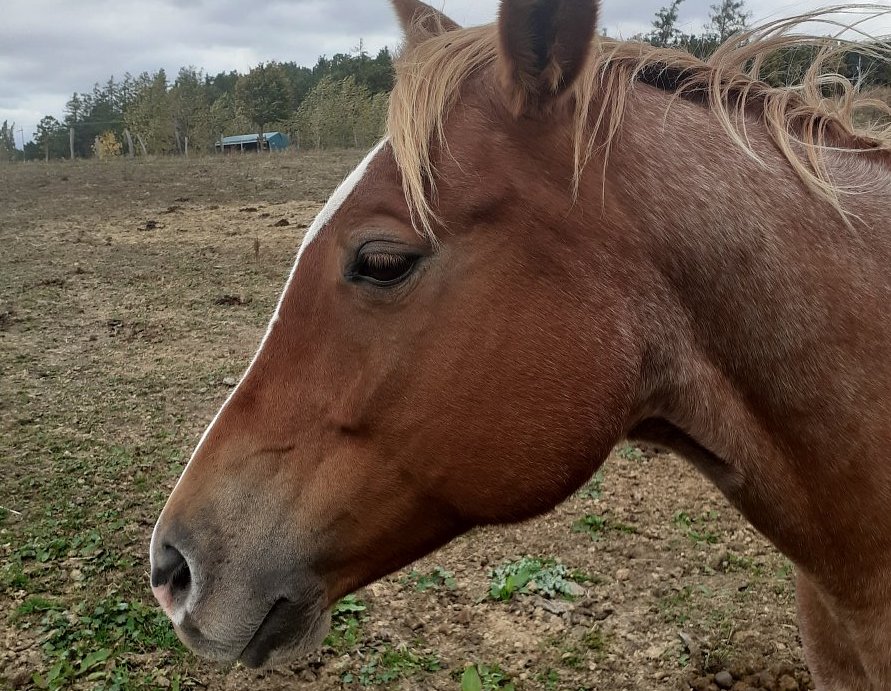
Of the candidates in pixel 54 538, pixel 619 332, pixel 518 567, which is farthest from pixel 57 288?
pixel 619 332

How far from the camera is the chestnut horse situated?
1.51 meters

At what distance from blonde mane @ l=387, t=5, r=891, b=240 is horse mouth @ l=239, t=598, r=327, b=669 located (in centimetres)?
93

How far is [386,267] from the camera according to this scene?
1525 millimetres

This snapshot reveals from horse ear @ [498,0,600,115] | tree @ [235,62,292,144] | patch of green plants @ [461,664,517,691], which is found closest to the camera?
horse ear @ [498,0,600,115]

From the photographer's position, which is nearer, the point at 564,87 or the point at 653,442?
the point at 564,87

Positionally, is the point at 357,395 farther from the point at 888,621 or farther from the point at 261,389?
the point at 888,621

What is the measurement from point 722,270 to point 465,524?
843 millimetres

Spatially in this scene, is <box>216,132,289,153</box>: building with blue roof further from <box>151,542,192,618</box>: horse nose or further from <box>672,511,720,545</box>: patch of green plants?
<box>151,542,192,618</box>: horse nose

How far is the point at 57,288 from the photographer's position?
7648mm

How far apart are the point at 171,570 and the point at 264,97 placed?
48.0 metres

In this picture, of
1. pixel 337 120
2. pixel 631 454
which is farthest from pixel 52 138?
pixel 631 454

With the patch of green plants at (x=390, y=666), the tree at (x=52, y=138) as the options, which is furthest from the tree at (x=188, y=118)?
the patch of green plants at (x=390, y=666)

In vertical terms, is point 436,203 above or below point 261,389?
above

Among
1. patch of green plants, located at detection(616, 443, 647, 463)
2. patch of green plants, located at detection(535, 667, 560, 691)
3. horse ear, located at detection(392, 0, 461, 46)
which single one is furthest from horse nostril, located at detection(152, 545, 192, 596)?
patch of green plants, located at detection(616, 443, 647, 463)
